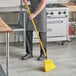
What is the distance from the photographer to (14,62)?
14.9ft

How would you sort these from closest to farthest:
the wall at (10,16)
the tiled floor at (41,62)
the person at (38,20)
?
the tiled floor at (41,62), the person at (38,20), the wall at (10,16)

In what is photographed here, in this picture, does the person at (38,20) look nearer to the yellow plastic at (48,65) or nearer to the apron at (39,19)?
the apron at (39,19)

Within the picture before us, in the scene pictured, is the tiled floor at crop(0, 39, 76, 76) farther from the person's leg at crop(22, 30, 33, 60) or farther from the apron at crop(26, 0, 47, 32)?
the apron at crop(26, 0, 47, 32)

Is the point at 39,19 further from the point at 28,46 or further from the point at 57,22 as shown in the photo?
the point at 57,22

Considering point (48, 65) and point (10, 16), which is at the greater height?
point (10, 16)

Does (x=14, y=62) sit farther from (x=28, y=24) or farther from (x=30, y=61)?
(x=28, y=24)

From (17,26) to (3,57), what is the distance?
33.9 inches

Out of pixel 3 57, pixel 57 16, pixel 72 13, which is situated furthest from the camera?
pixel 72 13

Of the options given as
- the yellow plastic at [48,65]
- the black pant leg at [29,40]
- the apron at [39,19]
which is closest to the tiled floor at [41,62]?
the yellow plastic at [48,65]

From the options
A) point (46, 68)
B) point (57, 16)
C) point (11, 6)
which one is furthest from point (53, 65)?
point (11, 6)

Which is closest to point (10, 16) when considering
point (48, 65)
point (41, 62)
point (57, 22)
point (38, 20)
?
point (57, 22)

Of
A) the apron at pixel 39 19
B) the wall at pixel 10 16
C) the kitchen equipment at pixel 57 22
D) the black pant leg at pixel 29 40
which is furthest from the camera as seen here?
the wall at pixel 10 16

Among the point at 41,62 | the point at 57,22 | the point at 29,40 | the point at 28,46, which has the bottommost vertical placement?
the point at 41,62

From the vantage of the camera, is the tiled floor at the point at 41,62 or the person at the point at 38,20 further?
the person at the point at 38,20
